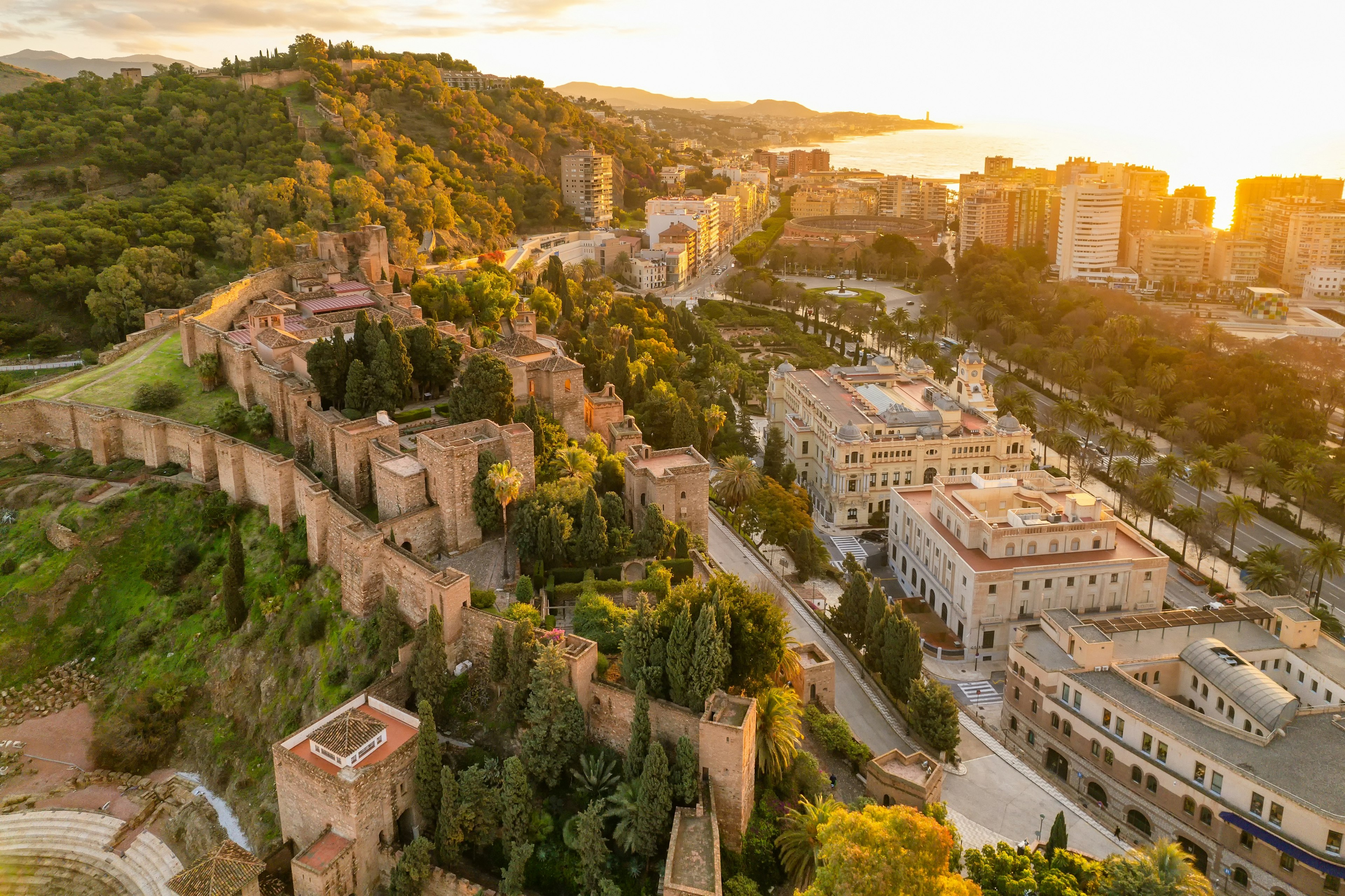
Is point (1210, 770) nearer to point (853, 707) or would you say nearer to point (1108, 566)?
point (853, 707)

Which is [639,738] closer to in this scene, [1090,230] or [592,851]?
[592,851]

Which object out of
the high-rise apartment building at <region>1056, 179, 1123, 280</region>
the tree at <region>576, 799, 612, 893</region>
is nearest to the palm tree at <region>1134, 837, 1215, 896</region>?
the tree at <region>576, 799, 612, 893</region>

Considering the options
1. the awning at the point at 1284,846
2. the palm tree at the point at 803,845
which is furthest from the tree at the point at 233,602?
the awning at the point at 1284,846

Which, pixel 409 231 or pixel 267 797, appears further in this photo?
pixel 409 231

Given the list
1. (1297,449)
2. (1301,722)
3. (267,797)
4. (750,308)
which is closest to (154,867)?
(267,797)

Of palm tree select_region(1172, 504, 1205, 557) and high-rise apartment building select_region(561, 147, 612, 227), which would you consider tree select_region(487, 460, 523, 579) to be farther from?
high-rise apartment building select_region(561, 147, 612, 227)

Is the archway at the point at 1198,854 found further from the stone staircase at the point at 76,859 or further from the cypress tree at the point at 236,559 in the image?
the cypress tree at the point at 236,559
